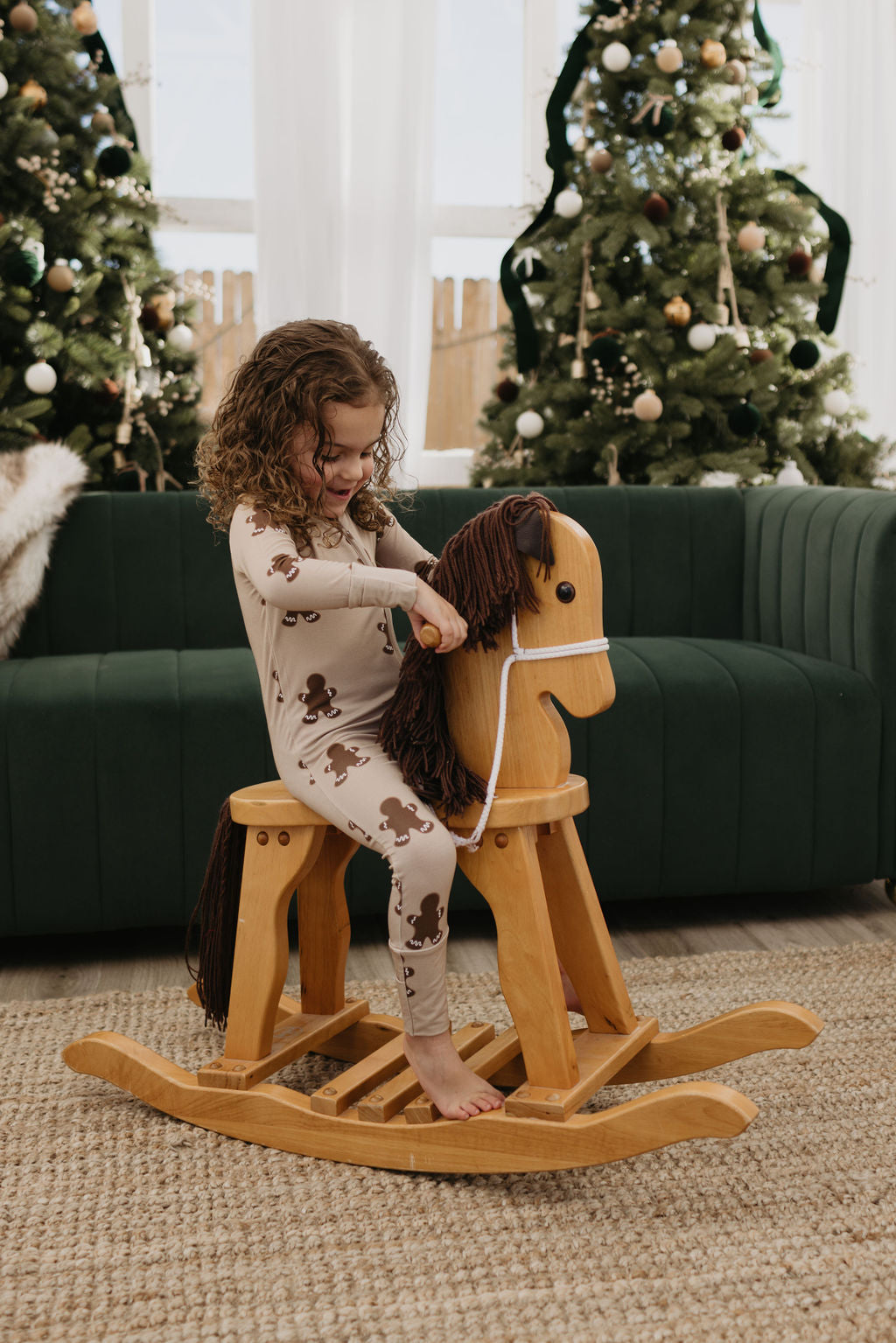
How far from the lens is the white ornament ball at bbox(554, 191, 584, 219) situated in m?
2.97

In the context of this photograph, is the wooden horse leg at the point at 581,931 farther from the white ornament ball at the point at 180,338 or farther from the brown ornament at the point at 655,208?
the brown ornament at the point at 655,208

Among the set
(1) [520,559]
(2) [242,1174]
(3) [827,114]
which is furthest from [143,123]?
(2) [242,1174]

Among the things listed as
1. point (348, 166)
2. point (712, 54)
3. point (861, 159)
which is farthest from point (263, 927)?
point (861, 159)

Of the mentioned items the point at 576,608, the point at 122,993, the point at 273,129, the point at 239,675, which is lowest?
the point at 122,993

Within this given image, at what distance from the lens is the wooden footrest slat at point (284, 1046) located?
125 cm

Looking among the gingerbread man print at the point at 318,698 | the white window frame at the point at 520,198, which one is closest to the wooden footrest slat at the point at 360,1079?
the gingerbread man print at the point at 318,698

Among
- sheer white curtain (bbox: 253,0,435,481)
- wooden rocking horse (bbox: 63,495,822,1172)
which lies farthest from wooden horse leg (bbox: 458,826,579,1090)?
sheer white curtain (bbox: 253,0,435,481)

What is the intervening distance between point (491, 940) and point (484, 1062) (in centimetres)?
63

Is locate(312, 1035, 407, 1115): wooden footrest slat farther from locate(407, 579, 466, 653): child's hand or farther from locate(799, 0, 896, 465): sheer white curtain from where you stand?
locate(799, 0, 896, 465): sheer white curtain

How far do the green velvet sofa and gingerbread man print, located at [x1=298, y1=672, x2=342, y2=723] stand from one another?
1.41ft

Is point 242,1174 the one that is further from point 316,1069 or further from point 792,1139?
point 792,1139

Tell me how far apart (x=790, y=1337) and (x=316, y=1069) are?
65 centimetres

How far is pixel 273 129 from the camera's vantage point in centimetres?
334

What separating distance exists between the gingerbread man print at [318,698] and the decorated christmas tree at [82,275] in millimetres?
1487
